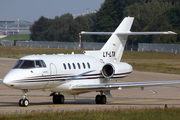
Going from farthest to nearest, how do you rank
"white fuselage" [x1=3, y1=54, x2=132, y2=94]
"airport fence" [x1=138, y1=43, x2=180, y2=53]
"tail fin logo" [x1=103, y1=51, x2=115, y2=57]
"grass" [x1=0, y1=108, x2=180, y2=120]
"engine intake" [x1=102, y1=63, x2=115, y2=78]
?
"airport fence" [x1=138, y1=43, x2=180, y2=53]
"tail fin logo" [x1=103, y1=51, x2=115, y2=57]
"engine intake" [x1=102, y1=63, x2=115, y2=78]
"white fuselage" [x1=3, y1=54, x2=132, y2=94]
"grass" [x1=0, y1=108, x2=180, y2=120]

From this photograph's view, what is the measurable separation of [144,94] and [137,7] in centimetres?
9759

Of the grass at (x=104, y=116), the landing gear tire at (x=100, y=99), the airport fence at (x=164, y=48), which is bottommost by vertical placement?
the landing gear tire at (x=100, y=99)

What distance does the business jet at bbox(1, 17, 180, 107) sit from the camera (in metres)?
17.6

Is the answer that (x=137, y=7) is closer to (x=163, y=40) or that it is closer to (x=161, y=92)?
(x=163, y=40)

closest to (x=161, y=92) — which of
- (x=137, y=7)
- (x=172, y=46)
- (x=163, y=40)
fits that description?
(x=172, y=46)

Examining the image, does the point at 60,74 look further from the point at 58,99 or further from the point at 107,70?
the point at 107,70

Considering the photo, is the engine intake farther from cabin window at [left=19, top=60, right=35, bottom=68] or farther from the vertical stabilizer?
cabin window at [left=19, top=60, right=35, bottom=68]

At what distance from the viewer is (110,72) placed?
2162 cm

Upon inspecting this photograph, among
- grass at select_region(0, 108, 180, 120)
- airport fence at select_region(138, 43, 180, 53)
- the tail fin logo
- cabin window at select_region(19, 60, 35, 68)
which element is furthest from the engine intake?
airport fence at select_region(138, 43, 180, 53)

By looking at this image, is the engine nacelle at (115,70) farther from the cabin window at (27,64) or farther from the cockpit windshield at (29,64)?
the cabin window at (27,64)

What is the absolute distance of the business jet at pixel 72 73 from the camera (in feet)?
57.8

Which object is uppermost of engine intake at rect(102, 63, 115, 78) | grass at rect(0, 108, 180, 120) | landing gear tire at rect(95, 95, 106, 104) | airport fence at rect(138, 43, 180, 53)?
airport fence at rect(138, 43, 180, 53)

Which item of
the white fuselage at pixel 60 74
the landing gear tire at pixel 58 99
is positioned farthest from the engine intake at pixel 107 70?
the landing gear tire at pixel 58 99

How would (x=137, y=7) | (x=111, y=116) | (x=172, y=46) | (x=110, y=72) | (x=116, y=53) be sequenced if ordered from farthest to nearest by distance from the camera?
(x=137, y=7), (x=172, y=46), (x=116, y=53), (x=110, y=72), (x=111, y=116)
